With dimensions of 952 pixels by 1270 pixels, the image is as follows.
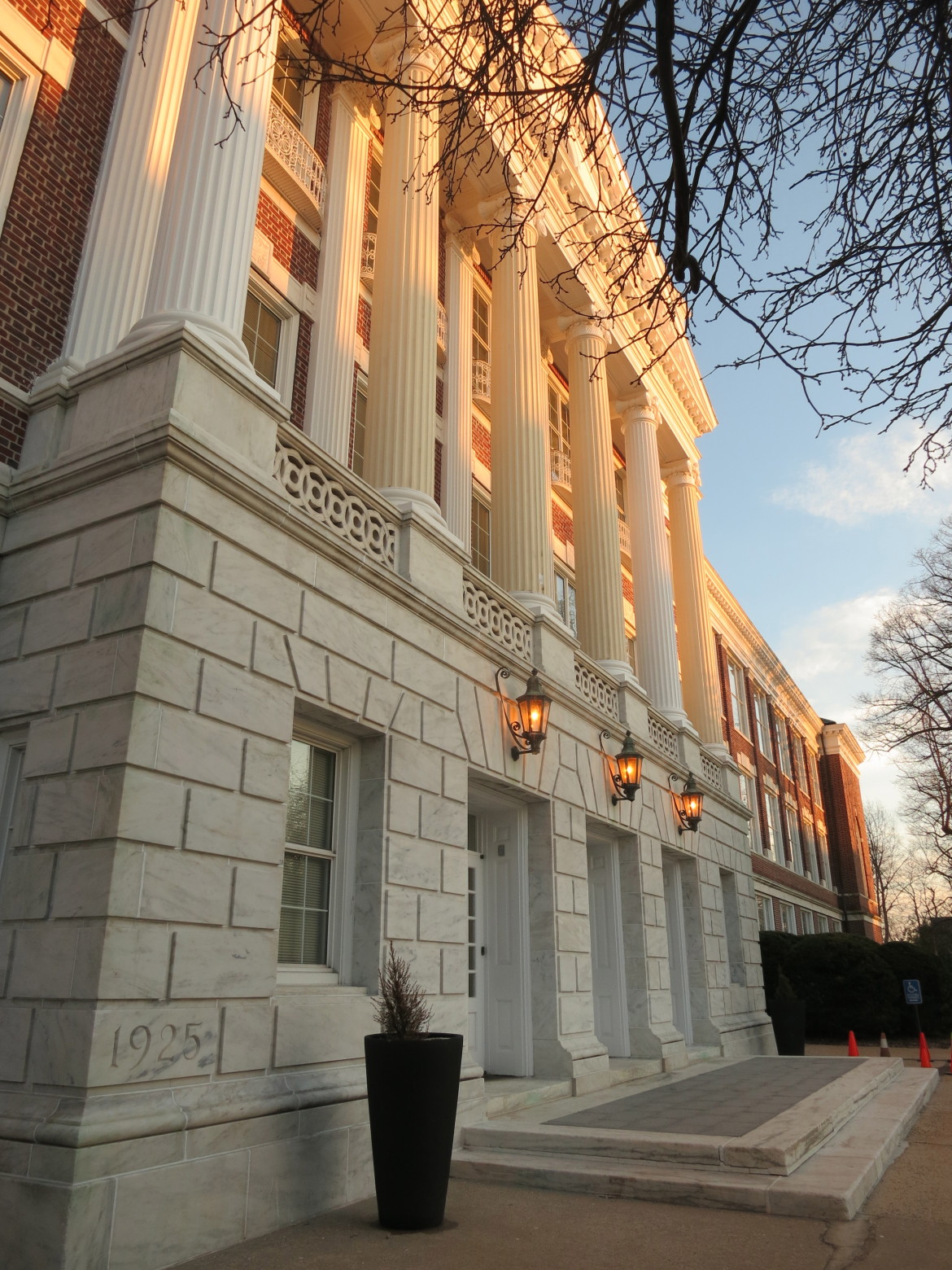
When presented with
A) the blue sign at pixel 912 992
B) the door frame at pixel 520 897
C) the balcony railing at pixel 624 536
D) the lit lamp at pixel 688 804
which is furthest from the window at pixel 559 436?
the blue sign at pixel 912 992

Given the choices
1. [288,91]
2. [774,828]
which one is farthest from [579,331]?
[774,828]

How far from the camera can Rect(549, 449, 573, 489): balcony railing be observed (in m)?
20.4

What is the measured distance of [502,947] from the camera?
1169 cm

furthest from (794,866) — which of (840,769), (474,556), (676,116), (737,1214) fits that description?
(676,116)

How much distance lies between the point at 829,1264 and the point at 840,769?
189 ft

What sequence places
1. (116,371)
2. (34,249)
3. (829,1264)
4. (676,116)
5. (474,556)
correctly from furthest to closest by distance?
(474,556), (34,249), (116,371), (829,1264), (676,116)

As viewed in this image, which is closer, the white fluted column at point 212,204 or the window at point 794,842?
the white fluted column at point 212,204

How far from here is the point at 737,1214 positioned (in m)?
6.24

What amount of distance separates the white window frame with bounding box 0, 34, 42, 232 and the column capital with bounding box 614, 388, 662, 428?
14164 mm

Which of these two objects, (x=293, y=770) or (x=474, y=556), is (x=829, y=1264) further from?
(x=474, y=556)

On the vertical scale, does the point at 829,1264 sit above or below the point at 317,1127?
below

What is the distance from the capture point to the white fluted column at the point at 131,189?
28.7 ft

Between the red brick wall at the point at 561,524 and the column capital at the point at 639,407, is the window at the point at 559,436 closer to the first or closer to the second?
the red brick wall at the point at 561,524

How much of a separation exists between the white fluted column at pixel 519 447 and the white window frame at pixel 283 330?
3.04 m
